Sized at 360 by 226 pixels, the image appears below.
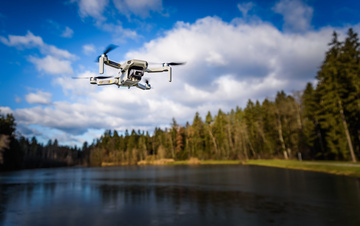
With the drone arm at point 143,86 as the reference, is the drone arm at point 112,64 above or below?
above

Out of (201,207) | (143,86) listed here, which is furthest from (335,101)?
(143,86)

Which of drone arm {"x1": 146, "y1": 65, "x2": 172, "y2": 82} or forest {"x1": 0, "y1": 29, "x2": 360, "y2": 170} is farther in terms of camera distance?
forest {"x1": 0, "y1": 29, "x2": 360, "y2": 170}

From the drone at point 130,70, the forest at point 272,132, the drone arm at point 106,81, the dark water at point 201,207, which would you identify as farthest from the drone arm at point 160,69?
the forest at point 272,132

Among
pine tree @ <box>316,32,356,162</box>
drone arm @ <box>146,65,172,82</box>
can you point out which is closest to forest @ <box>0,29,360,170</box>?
pine tree @ <box>316,32,356,162</box>

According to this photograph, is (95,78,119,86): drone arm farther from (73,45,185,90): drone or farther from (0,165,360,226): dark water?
(0,165,360,226): dark water

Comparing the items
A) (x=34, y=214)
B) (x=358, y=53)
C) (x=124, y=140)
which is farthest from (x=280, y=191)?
(x=124, y=140)

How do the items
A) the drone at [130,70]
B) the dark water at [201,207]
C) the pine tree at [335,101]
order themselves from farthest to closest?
1. the pine tree at [335,101]
2. the dark water at [201,207]
3. the drone at [130,70]

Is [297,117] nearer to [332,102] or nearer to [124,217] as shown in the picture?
[332,102]

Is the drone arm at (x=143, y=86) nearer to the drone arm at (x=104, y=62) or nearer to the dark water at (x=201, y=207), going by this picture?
the drone arm at (x=104, y=62)
